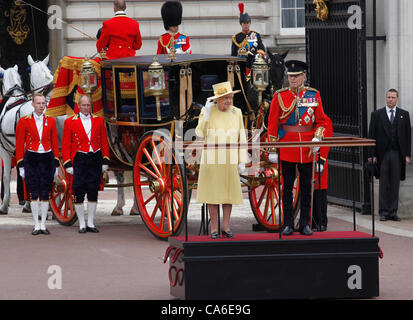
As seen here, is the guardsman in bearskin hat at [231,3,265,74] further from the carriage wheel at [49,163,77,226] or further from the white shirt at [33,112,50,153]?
the carriage wheel at [49,163,77,226]

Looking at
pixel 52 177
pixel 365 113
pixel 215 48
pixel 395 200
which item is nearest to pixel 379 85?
pixel 365 113

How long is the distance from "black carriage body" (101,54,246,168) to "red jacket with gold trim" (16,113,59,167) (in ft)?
2.27

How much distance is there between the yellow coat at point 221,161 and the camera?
9.55m

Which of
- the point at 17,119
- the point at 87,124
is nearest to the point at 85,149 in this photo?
the point at 87,124

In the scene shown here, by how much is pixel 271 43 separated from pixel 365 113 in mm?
12940

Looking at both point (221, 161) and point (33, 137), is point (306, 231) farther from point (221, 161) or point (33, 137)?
point (33, 137)

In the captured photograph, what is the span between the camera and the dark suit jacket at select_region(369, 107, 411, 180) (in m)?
13.6

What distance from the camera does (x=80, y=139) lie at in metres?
12.7

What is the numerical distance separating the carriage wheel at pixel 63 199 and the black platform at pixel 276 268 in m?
4.95

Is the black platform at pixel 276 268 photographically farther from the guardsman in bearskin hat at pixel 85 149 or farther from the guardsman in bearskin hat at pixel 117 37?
the guardsman in bearskin hat at pixel 117 37

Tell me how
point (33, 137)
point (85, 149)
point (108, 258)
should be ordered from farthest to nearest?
point (33, 137) < point (85, 149) < point (108, 258)

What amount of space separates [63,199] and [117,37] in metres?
2.14

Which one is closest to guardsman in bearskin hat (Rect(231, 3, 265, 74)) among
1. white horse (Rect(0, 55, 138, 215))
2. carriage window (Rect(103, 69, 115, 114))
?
carriage window (Rect(103, 69, 115, 114))

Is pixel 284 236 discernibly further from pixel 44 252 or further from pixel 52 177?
pixel 52 177
